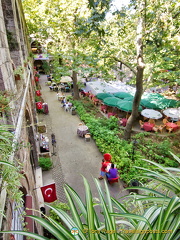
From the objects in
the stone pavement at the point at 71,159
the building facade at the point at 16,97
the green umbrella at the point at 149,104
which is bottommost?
the stone pavement at the point at 71,159

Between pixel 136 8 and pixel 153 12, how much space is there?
2.69 feet

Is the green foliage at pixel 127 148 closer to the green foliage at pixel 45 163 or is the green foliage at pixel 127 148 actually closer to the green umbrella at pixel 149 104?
the green umbrella at pixel 149 104

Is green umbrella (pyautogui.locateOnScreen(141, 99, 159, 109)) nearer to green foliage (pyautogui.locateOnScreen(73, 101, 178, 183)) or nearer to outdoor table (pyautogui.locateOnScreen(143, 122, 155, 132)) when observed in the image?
outdoor table (pyautogui.locateOnScreen(143, 122, 155, 132))

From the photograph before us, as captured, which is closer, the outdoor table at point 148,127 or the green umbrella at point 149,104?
the outdoor table at point 148,127

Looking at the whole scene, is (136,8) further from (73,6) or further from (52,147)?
(52,147)

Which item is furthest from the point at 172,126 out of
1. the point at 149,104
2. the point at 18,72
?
the point at 18,72

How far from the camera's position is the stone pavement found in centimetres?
735

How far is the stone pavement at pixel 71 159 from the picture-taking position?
7.35 m

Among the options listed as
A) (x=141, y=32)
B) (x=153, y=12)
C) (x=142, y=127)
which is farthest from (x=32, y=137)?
(x=142, y=127)

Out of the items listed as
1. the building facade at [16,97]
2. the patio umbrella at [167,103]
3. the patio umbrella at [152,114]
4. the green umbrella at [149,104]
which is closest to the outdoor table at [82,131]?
the building facade at [16,97]

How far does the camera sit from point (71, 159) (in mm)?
9188

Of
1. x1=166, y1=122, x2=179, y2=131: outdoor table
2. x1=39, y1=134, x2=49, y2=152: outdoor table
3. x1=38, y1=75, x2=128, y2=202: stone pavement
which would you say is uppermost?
x1=39, y1=134, x2=49, y2=152: outdoor table

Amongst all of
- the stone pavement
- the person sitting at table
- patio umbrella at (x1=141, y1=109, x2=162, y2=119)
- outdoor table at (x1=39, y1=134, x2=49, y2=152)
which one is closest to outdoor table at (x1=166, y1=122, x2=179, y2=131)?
patio umbrella at (x1=141, y1=109, x2=162, y2=119)

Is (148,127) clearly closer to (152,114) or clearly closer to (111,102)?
(152,114)
